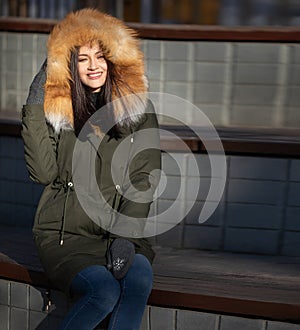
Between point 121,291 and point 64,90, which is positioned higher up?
point 64,90

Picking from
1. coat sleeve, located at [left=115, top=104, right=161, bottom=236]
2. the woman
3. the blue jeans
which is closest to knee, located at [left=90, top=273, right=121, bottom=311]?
the blue jeans

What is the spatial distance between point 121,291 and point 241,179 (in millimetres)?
1223

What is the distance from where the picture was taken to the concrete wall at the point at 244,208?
4.07 meters

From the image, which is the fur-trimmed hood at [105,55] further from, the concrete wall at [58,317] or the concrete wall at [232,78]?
the concrete wall at [232,78]

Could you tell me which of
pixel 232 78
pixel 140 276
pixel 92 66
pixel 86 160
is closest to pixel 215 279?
pixel 140 276

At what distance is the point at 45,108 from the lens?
3.46 metres

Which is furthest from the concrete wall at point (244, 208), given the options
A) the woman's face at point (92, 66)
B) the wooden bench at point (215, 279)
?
the woman's face at point (92, 66)

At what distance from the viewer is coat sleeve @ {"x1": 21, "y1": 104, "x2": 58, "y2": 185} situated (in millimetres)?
3373

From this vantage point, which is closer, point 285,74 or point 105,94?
point 105,94

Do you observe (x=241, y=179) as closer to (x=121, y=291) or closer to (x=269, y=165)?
(x=269, y=165)

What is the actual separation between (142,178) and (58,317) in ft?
2.50

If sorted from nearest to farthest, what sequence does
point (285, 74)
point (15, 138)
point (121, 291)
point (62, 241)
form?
point (121, 291)
point (62, 241)
point (15, 138)
point (285, 74)

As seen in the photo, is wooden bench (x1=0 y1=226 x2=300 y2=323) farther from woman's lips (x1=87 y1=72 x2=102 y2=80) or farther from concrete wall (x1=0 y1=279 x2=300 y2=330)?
woman's lips (x1=87 y1=72 x2=102 y2=80)

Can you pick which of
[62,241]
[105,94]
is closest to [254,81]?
[105,94]
